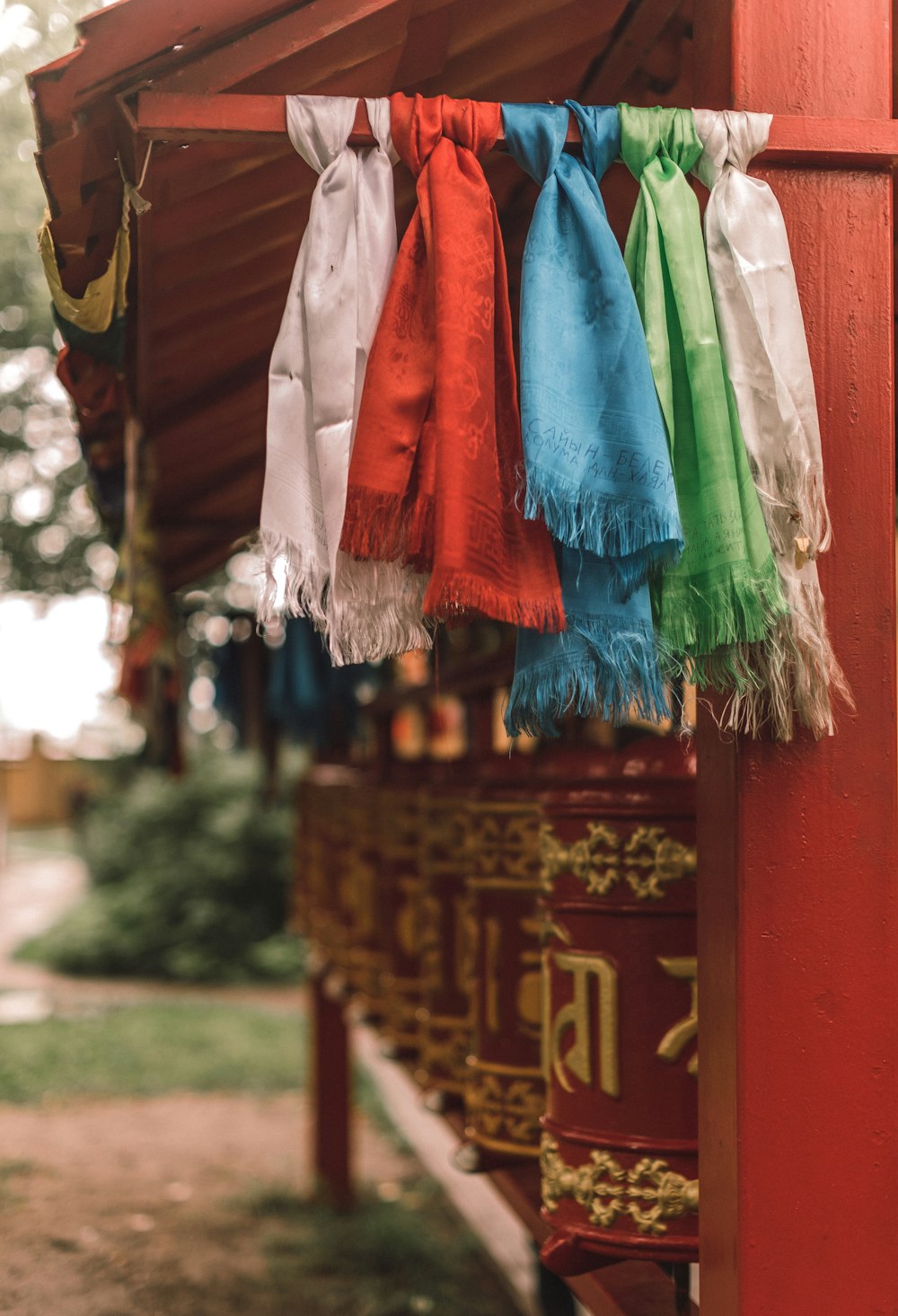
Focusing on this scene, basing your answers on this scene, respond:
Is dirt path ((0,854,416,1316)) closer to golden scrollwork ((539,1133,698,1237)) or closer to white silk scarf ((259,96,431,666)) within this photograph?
golden scrollwork ((539,1133,698,1237))

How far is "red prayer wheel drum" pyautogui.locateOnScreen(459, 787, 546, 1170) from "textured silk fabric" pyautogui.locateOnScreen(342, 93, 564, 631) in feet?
3.71

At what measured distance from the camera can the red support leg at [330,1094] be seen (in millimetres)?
6469

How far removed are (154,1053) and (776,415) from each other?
30.0ft

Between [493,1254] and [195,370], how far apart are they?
410 cm

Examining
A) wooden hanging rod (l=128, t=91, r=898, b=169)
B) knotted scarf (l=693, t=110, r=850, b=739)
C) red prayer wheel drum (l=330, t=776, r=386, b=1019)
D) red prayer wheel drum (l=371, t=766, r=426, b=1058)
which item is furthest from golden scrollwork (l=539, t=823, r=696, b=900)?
red prayer wheel drum (l=330, t=776, r=386, b=1019)

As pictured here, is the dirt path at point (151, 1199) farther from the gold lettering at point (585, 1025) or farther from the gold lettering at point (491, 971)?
the gold lettering at point (585, 1025)

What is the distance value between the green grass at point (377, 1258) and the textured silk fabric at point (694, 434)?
12.9 feet

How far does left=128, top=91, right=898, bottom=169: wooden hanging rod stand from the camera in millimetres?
1955

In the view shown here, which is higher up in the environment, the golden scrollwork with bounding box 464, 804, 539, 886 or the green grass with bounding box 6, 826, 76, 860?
the golden scrollwork with bounding box 464, 804, 539, 886

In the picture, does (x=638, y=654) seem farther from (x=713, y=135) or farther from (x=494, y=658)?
(x=494, y=658)

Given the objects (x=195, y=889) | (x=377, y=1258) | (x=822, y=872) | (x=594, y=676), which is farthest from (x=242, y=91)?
(x=195, y=889)

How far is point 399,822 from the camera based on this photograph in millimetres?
4074

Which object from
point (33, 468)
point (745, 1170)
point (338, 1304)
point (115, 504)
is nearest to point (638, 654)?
point (745, 1170)

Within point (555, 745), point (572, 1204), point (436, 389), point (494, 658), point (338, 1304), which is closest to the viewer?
point (436, 389)
